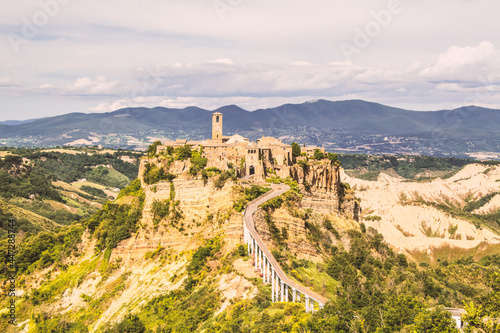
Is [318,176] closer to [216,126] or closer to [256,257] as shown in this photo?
[216,126]

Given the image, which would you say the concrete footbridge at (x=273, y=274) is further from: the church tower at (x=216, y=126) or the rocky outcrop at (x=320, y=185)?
the church tower at (x=216, y=126)

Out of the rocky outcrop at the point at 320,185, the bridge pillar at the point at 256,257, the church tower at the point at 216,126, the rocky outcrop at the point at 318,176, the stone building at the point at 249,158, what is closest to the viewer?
the bridge pillar at the point at 256,257

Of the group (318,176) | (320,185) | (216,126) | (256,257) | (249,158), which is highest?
(216,126)

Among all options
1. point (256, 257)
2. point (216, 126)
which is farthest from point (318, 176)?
point (256, 257)

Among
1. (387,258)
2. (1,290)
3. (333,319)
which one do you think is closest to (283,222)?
(333,319)

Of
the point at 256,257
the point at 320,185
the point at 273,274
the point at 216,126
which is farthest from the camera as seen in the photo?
the point at 216,126

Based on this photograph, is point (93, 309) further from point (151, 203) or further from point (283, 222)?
point (283, 222)

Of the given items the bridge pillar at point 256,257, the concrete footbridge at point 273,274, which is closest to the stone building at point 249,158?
the concrete footbridge at point 273,274

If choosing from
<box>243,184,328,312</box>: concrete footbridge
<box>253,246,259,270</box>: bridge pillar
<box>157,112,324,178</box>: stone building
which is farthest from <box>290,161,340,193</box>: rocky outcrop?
<box>253,246,259,270</box>: bridge pillar
